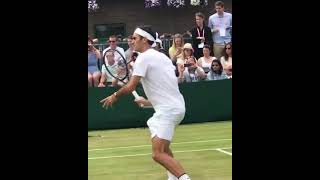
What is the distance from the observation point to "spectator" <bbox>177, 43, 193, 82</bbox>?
1205 cm

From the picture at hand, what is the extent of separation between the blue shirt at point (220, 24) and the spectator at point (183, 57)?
53 centimetres

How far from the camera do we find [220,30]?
12.2 metres

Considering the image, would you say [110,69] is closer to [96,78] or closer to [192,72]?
[96,78]

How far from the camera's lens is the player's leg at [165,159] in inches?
241

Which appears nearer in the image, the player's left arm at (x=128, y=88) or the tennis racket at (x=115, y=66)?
the player's left arm at (x=128, y=88)

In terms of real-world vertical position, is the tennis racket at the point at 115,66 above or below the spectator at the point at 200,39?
below

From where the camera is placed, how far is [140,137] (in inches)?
429

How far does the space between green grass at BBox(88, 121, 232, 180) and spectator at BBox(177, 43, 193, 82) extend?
1.06 metres

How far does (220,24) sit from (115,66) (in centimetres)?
231

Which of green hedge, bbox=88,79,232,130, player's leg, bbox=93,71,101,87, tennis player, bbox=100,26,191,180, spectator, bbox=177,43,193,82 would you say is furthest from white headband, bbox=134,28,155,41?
spectator, bbox=177,43,193,82

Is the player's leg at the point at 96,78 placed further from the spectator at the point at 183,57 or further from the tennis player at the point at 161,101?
the tennis player at the point at 161,101

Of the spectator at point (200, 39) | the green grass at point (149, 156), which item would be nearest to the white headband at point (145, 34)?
the green grass at point (149, 156)
